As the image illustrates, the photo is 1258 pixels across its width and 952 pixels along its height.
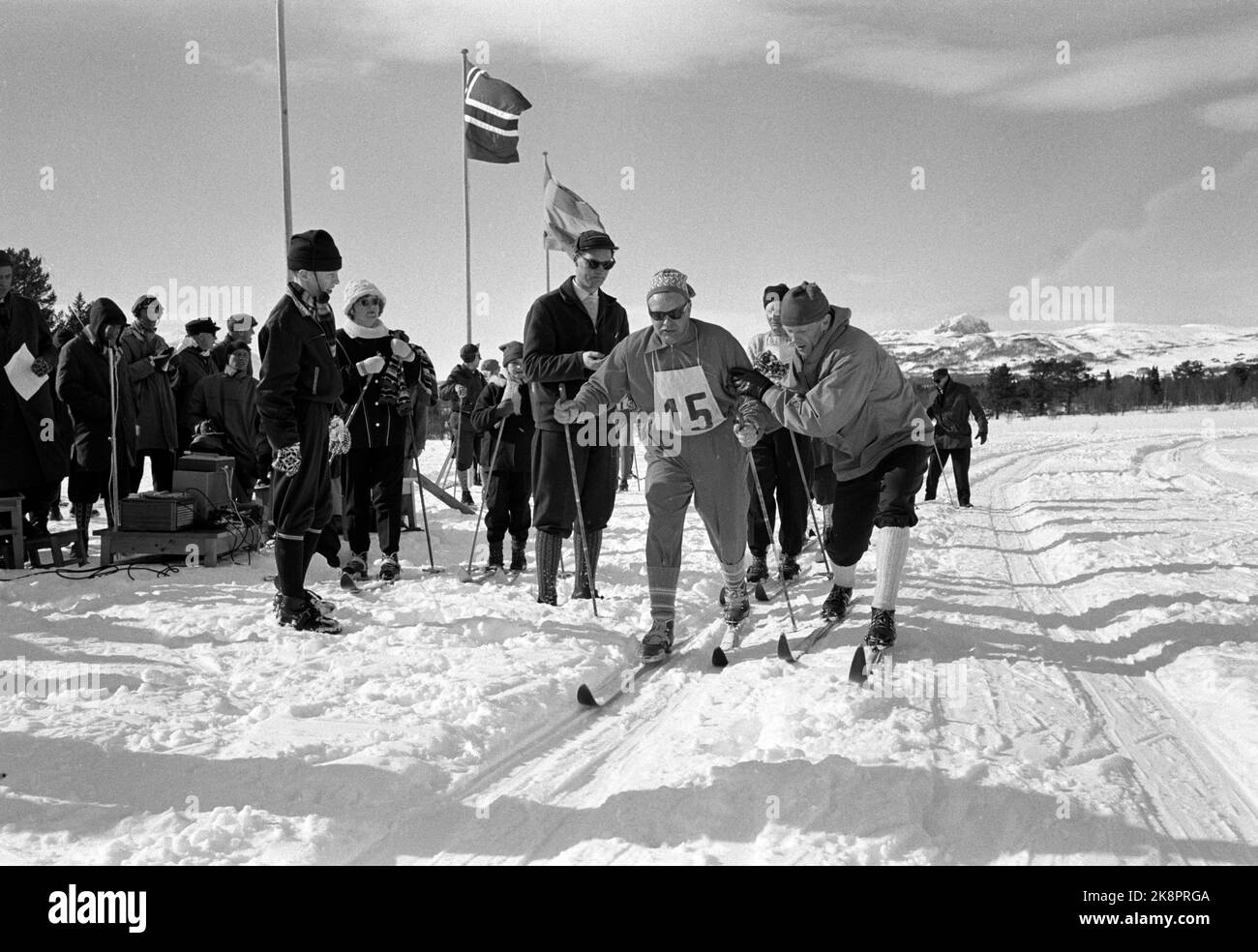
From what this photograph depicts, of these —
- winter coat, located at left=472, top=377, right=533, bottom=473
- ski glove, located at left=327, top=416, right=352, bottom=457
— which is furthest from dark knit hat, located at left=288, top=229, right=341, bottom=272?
winter coat, located at left=472, top=377, right=533, bottom=473

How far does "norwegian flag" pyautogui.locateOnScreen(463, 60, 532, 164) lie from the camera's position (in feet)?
58.1

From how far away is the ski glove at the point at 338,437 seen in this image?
604cm

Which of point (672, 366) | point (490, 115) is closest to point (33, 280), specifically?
point (490, 115)

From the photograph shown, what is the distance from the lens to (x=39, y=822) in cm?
288

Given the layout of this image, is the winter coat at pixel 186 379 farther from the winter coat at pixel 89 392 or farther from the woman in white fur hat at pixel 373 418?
the woman in white fur hat at pixel 373 418

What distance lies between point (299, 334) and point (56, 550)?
11.4ft

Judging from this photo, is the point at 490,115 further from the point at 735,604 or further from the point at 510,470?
the point at 735,604

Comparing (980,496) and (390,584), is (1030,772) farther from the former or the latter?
(980,496)

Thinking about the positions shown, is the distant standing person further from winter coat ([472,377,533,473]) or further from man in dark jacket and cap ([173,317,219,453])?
man in dark jacket and cap ([173,317,219,453])

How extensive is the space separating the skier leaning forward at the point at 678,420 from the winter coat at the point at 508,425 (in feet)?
8.33

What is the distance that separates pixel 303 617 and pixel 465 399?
7.72 meters

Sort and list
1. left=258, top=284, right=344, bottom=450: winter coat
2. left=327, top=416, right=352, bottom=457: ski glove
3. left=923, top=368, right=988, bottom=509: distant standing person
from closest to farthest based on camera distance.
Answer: left=258, top=284, right=344, bottom=450: winter coat, left=327, top=416, right=352, bottom=457: ski glove, left=923, top=368, right=988, bottom=509: distant standing person

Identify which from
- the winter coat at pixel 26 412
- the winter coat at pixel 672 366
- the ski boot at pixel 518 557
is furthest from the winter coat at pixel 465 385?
the winter coat at pixel 672 366

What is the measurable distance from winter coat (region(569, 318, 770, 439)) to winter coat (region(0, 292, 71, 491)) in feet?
15.1
